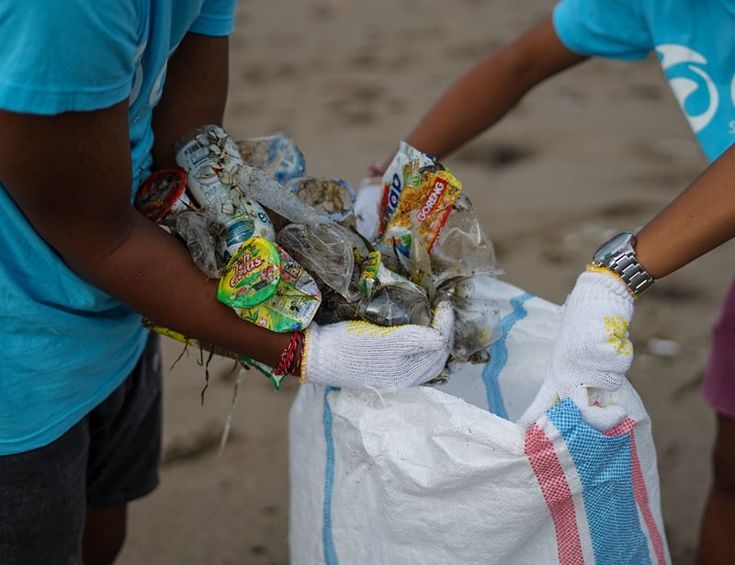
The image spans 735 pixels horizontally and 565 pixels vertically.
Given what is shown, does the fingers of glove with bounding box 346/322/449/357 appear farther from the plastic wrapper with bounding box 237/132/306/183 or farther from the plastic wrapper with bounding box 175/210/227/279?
→ the plastic wrapper with bounding box 237/132/306/183

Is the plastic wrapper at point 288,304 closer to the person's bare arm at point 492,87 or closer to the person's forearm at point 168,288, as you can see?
the person's forearm at point 168,288

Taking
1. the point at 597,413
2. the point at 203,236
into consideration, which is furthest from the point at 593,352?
the point at 203,236

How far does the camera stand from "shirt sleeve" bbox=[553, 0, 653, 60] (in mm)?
1564

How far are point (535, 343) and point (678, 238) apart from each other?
12.6 inches

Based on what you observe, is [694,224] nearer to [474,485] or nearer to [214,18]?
[474,485]

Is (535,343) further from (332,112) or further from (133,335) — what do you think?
(332,112)

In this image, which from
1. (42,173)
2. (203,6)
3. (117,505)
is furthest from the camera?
(117,505)

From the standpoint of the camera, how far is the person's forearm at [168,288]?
110cm

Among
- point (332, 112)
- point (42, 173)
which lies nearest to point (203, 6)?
point (42, 173)

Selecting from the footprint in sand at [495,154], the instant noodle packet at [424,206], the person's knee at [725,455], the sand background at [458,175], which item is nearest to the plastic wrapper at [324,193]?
the instant noodle packet at [424,206]

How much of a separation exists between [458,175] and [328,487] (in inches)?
91.4

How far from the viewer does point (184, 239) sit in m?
1.24

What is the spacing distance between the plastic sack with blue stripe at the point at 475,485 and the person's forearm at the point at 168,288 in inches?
7.9

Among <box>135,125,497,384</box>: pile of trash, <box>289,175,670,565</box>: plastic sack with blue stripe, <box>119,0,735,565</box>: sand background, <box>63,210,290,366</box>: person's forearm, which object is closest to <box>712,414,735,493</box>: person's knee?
<box>119,0,735,565</box>: sand background
